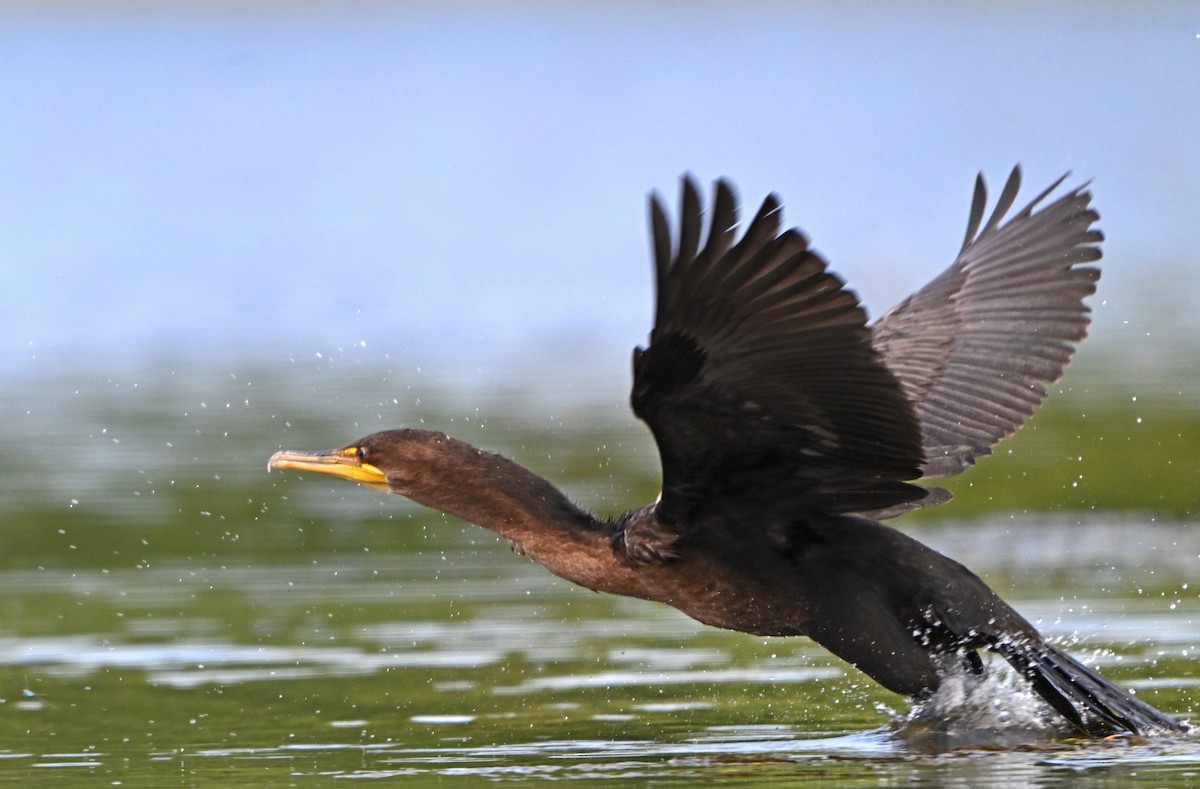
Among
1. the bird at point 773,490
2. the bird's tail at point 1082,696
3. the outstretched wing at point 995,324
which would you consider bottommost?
the bird's tail at point 1082,696

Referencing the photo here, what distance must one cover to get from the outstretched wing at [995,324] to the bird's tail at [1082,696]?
3.43 ft

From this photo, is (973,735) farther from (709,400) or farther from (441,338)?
(441,338)

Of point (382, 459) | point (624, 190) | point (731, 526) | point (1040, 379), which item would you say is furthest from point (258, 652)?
point (624, 190)

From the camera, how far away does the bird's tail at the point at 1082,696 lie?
7.35 metres

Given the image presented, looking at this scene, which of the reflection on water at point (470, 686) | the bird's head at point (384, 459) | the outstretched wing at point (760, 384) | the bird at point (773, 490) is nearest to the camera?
the outstretched wing at point (760, 384)

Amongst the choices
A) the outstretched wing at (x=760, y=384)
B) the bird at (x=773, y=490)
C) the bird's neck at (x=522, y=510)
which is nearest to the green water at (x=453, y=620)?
the bird at (x=773, y=490)

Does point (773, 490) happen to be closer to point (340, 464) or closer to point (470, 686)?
Result: point (340, 464)

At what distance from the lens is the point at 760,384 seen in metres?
6.92

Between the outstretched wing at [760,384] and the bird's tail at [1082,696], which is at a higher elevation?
the outstretched wing at [760,384]

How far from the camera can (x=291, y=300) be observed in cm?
2327

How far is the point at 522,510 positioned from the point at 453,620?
2.49 meters

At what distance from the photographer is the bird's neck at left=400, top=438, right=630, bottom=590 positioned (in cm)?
762

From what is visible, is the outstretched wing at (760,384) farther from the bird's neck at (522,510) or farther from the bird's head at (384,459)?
the bird's head at (384,459)

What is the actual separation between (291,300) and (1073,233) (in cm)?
1522
